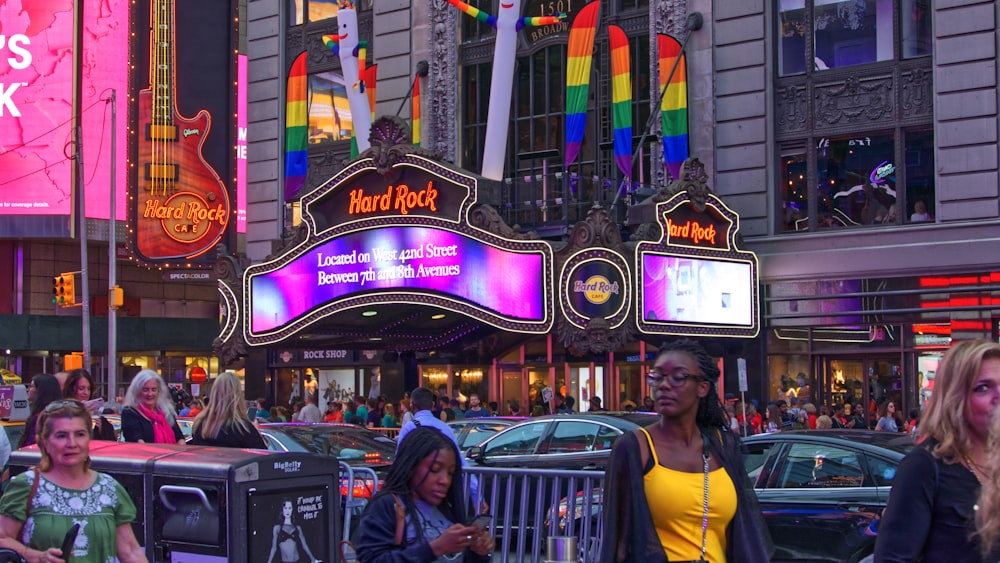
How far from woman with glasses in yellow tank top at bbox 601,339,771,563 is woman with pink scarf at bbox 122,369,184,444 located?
691 centimetres

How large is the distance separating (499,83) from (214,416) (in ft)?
63.3

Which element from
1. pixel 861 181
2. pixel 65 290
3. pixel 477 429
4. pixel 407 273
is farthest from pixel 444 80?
pixel 477 429

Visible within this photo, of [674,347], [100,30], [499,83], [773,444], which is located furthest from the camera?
[100,30]

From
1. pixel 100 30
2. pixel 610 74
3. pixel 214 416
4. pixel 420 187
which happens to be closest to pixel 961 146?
pixel 610 74

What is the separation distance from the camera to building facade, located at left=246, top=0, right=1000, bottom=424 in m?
25.8

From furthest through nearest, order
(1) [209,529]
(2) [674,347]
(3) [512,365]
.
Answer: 1. (3) [512,365]
2. (1) [209,529]
3. (2) [674,347]

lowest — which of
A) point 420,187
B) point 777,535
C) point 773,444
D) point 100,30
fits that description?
point 777,535

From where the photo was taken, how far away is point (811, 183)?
91.7 ft

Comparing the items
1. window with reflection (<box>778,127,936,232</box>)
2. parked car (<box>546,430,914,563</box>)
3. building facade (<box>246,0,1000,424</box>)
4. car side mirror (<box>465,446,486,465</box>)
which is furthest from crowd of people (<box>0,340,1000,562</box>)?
window with reflection (<box>778,127,936,232</box>)

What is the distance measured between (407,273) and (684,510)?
2144cm

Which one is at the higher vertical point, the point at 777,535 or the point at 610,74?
the point at 610,74

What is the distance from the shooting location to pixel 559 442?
56.1 feet

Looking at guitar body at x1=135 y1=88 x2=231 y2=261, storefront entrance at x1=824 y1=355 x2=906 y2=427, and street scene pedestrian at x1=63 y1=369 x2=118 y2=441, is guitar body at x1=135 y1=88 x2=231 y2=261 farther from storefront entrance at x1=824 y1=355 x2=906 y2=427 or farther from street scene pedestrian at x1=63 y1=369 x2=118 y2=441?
street scene pedestrian at x1=63 y1=369 x2=118 y2=441

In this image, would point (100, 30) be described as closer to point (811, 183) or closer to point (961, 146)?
point (811, 183)
